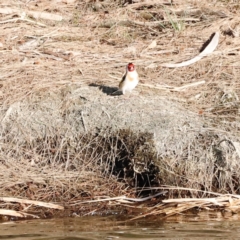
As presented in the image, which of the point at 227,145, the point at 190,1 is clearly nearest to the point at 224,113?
the point at 227,145

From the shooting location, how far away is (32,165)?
7031mm

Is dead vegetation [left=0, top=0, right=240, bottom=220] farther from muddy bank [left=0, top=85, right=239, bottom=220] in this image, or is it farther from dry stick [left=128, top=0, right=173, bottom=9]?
dry stick [left=128, top=0, right=173, bottom=9]

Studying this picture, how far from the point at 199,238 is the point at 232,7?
16.7 feet

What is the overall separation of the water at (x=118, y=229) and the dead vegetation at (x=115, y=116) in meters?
0.23

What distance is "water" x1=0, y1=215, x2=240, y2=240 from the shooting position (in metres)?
5.70

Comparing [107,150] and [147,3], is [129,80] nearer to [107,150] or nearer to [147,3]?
[107,150]

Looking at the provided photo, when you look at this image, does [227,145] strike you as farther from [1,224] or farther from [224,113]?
[1,224]

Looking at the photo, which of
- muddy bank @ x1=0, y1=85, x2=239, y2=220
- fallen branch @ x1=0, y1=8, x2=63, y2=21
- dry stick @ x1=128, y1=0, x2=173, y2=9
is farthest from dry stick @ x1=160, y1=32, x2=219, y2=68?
fallen branch @ x1=0, y1=8, x2=63, y2=21

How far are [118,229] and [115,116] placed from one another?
1.61 m

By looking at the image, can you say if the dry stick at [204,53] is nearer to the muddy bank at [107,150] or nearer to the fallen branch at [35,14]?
the muddy bank at [107,150]

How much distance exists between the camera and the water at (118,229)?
570 centimetres

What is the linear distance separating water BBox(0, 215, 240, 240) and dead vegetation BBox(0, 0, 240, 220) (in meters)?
0.23

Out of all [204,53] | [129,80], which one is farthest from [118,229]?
[204,53]

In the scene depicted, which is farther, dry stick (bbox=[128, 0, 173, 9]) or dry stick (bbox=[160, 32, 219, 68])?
dry stick (bbox=[128, 0, 173, 9])
